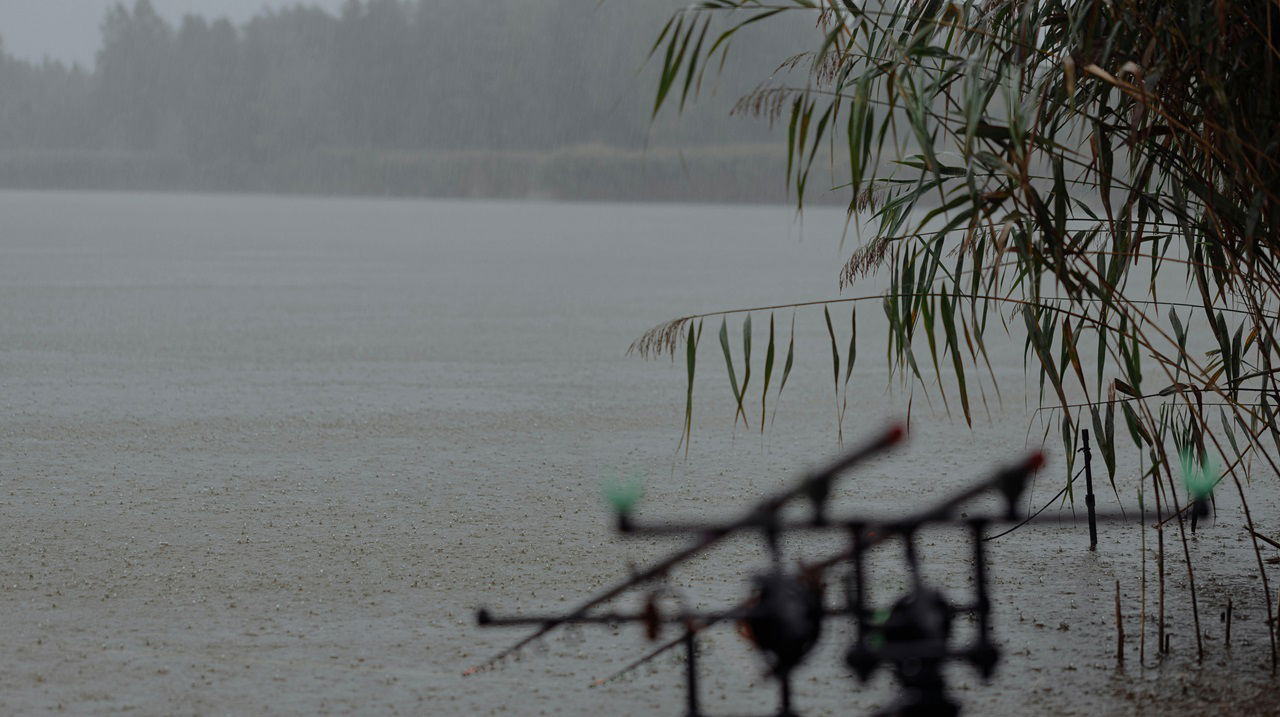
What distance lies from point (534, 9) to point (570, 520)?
1833 inches

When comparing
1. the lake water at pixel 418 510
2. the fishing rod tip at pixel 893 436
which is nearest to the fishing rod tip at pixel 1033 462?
the fishing rod tip at pixel 893 436

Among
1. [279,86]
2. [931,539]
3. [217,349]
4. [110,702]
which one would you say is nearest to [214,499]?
[110,702]

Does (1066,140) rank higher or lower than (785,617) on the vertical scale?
higher

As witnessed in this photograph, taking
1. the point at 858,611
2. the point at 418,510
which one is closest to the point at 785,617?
the point at 858,611

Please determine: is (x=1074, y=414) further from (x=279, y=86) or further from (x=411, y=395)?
(x=279, y=86)

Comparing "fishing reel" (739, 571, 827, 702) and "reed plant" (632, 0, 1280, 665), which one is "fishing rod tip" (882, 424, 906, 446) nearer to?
"fishing reel" (739, 571, 827, 702)

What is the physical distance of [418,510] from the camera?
3.78 meters

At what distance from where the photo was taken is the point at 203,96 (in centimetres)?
5334

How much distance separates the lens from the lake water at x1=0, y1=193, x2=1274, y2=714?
7.90ft

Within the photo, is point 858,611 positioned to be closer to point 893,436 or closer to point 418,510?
point 893,436

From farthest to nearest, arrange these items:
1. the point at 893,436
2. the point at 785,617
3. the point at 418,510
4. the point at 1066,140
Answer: the point at 418,510 → the point at 1066,140 → the point at 785,617 → the point at 893,436

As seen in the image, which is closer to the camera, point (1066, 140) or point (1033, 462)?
point (1033, 462)

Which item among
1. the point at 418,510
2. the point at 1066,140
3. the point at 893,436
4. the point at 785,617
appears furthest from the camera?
the point at 418,510

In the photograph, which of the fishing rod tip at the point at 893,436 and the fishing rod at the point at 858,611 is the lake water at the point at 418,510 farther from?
the fishing rod tip at the point at 893,436
